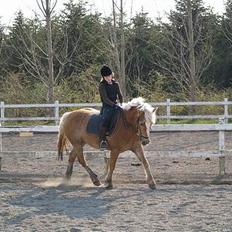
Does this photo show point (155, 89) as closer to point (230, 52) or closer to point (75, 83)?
point (75, 83)

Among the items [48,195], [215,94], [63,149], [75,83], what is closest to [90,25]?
[75,83]

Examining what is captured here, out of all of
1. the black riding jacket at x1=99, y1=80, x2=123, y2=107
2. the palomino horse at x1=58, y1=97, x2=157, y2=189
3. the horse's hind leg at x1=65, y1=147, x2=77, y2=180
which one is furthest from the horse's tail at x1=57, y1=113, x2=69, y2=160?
Answer: the black riding jacket at x1=99, y1=80, x2=123, y2=107

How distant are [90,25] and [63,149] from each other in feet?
90.8

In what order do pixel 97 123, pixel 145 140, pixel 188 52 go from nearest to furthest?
pixel 145 140
pixel 97 123
pixel 188 52

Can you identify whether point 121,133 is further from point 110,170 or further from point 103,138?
point 110,170

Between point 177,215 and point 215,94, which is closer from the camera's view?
point 177,215

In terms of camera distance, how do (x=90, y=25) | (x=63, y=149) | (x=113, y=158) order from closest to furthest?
1. (x=113, y=158)
2. (x=63, y=149)
3. (x=90, y=25)

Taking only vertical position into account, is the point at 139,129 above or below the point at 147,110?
below

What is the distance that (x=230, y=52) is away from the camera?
117ft

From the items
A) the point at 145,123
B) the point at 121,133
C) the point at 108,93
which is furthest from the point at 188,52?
the point at 145,123

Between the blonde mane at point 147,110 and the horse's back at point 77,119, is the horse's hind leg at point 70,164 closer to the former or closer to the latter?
the horse's back at point 77,119

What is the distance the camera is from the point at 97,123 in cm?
952

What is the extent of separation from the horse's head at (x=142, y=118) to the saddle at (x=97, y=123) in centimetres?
31

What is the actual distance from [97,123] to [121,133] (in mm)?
548
